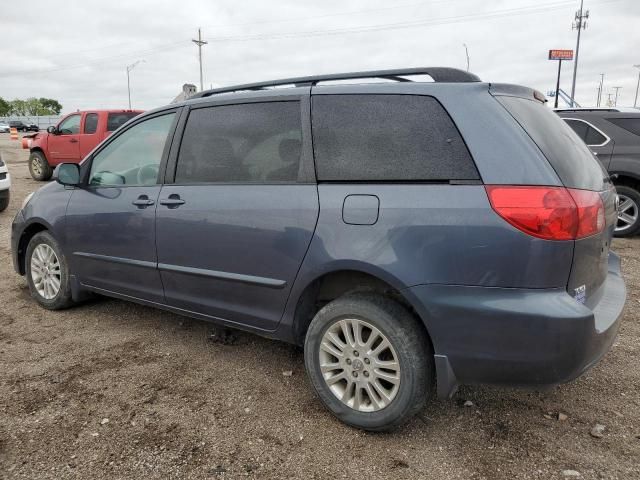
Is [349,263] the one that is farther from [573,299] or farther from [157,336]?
[157,336]

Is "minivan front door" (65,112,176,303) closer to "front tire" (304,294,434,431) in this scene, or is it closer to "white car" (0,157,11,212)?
"front tire" (304,294,434,431)

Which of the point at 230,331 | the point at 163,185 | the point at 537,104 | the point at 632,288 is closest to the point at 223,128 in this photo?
the point at 163,185

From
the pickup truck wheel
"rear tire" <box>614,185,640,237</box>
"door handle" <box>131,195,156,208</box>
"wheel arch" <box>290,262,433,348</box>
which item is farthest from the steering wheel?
the pickup truck wheel

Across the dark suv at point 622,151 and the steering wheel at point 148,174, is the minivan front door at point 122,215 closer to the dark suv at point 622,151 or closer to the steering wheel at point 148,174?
the steering wheel at point 148,174

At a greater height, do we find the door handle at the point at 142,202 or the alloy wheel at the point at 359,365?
the door handle at the point at 142,202

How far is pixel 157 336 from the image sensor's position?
3.80 m

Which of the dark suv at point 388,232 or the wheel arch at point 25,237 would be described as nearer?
the dark suv at point 388,232

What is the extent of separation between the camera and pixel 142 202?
3439mm

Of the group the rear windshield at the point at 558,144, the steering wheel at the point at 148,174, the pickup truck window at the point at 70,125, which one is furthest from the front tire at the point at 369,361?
the pickup truck window at the point at 70,125

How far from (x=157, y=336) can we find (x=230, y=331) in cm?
53

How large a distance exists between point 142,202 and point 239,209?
0.91 m

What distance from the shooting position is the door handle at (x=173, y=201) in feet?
10.5

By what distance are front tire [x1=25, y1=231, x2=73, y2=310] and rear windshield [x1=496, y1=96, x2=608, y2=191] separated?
138 inches

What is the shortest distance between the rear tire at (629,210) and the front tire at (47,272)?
6.92 meters
